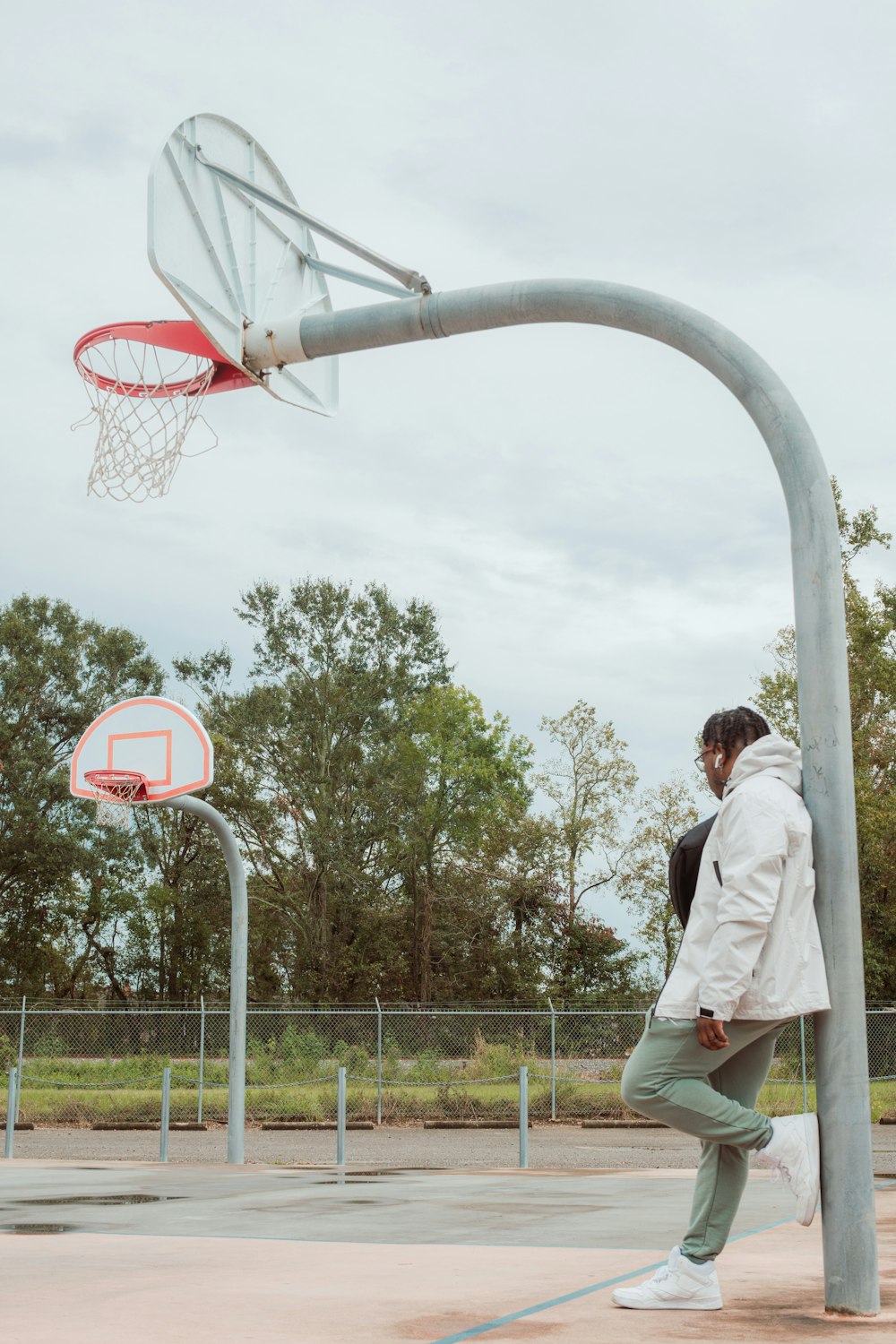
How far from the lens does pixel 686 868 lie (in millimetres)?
4844

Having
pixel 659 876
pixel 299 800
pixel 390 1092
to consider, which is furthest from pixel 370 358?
pixel 299 800

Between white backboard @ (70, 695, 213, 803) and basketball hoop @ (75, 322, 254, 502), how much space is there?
8.67 meters

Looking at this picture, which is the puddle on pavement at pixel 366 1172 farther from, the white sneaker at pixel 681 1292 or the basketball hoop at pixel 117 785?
the white sneaker at pixel 681 1292

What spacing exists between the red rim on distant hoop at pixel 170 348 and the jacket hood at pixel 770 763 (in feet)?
10.4

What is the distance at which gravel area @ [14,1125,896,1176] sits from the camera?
15797mm

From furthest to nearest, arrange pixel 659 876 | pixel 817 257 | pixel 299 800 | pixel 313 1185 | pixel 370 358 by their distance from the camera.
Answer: pixel 299 800
pixel 659 876
pixel 817 257
pixel 313 1185
pixel 370 358

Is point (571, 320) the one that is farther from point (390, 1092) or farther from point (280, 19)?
point (390, 1092)

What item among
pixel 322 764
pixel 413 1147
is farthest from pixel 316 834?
pixel 413 1147

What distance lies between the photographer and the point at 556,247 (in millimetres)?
6957

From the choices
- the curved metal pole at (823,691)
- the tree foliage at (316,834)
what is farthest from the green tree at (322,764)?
the curved metal pole at (823,691)

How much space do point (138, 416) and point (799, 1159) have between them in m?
5.09

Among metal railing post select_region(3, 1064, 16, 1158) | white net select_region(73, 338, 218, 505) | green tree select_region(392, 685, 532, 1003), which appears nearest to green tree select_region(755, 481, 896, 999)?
green tree select_region(392, 685, 532, 1003)

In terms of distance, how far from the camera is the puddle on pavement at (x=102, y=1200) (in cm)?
905

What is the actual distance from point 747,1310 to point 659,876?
40.3 m
